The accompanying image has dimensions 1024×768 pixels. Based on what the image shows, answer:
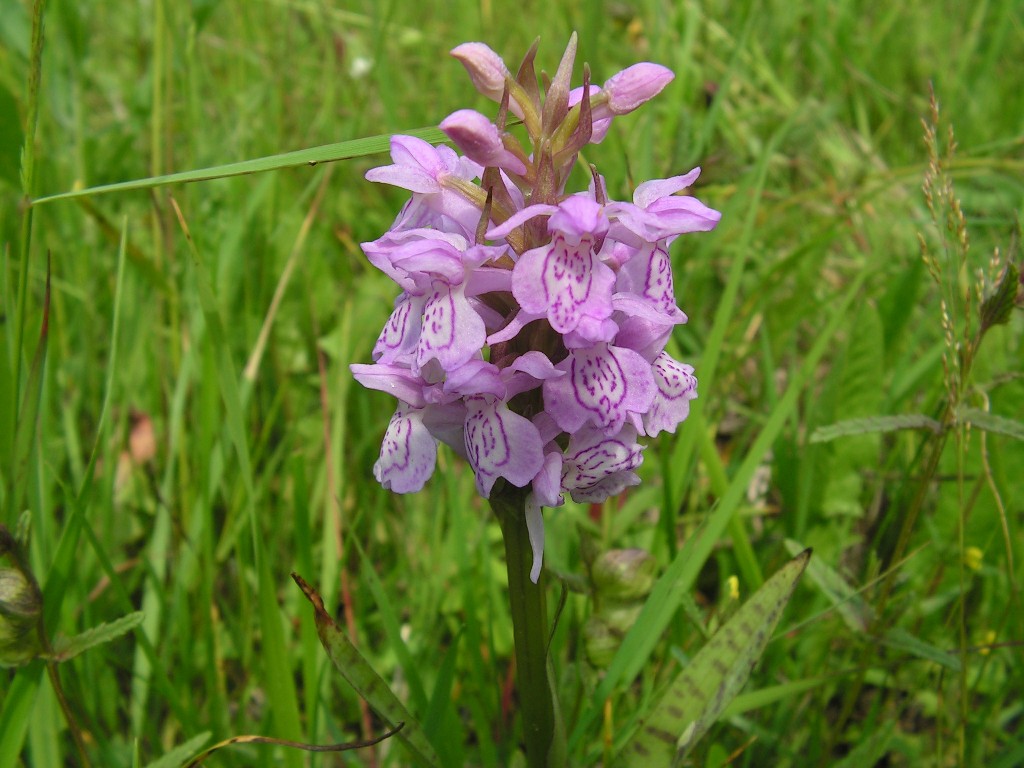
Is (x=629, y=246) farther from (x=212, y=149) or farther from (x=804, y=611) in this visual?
(x=212, y=149)

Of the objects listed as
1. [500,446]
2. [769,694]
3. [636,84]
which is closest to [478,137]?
[636,84]

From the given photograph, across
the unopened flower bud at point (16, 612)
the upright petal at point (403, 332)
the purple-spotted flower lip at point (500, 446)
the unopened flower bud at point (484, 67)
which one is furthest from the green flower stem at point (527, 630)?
the unopened flower bud at point (16, 612)

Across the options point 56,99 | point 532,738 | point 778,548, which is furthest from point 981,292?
point 56,99

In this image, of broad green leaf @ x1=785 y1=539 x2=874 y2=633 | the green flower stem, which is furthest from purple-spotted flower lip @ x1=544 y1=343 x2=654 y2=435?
broad green leaf @ x1=785 y1=539 x2=874 y2=633

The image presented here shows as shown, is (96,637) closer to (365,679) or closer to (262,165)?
(365,679)

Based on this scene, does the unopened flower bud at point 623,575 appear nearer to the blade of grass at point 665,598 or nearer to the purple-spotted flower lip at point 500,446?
the blade of grass at point 665,598

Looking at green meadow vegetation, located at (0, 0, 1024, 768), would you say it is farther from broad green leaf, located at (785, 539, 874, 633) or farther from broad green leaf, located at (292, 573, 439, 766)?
broad green leaf, located at (292, 573, 439, 766)
